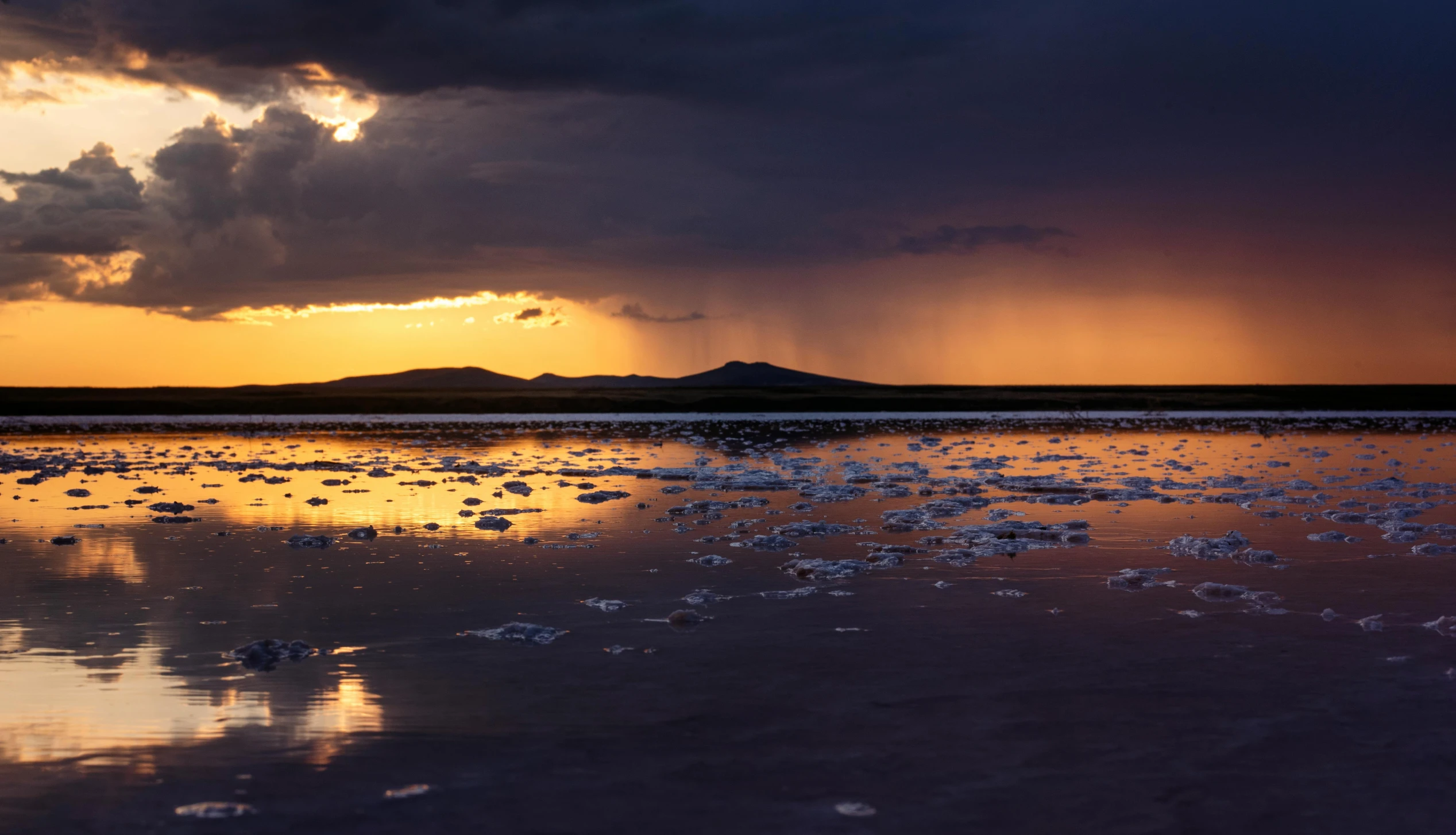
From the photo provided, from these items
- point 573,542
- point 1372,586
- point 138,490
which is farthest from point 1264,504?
point 138,490

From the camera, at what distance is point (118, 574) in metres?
11.4

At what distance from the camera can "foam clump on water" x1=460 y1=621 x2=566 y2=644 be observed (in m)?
8.49

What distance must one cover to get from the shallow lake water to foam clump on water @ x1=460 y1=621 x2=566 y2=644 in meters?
0.03

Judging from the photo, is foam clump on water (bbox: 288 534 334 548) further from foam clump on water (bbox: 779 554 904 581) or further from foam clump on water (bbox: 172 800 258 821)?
foam clump on water (bbox: 172 800 258 821)

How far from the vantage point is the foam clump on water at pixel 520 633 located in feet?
27.9

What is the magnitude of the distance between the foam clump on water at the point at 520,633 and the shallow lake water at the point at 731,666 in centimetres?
3

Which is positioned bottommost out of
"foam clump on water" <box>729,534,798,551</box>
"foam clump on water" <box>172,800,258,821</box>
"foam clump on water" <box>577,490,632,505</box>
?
"foam clump on water" <box>172,800,258,821</box>

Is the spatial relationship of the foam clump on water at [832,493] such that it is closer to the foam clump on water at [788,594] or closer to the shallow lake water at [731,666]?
the shallow lake water at [731,666]

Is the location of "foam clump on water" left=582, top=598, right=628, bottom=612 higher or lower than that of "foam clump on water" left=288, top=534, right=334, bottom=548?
lower

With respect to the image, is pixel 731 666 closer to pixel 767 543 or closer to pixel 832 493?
pixel 767 543

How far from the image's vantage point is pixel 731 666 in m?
7.60

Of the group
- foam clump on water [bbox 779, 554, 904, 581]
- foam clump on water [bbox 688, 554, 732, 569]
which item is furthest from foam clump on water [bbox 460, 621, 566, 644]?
foam clump on water [bbox 688, 554, 732, 569]

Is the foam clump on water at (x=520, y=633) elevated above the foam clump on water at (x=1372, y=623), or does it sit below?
below

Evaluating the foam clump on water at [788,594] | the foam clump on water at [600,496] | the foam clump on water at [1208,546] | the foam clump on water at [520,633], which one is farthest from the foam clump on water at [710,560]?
the foam clump on water at [600,496]
